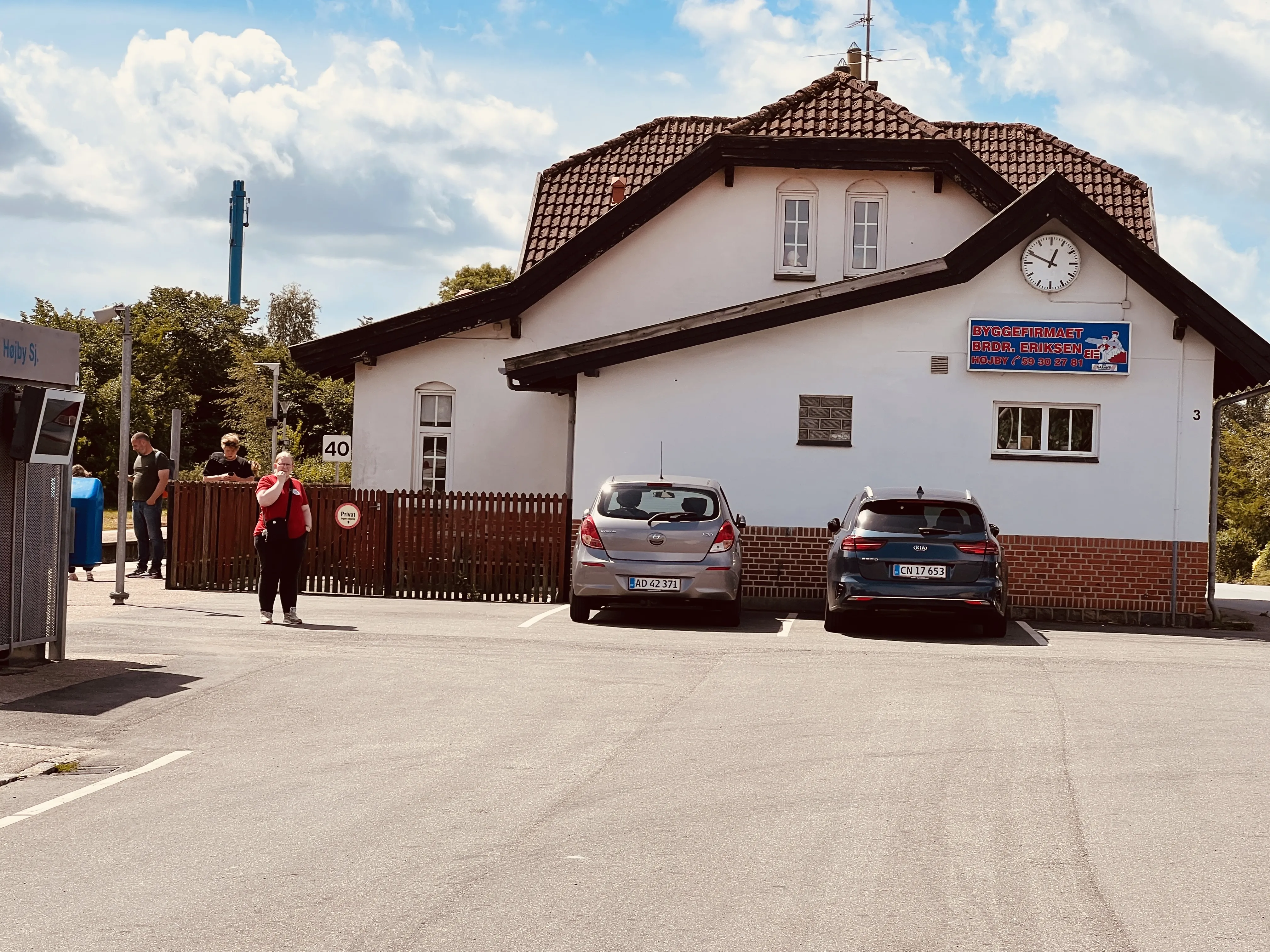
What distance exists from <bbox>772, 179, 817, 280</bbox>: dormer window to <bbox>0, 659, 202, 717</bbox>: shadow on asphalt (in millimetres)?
15822

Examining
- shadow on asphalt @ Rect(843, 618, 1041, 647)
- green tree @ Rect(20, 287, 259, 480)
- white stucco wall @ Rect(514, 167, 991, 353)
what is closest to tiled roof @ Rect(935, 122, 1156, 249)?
white stucco wall @ Rect(514, 167, 991, 353)

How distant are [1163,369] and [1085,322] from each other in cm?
117

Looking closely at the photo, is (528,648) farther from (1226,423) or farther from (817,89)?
(1226,423)

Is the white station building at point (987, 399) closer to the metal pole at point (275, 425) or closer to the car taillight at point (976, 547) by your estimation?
the car taillight at point (976, 547)

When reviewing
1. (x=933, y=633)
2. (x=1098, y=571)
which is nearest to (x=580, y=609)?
(x=933, y=633)

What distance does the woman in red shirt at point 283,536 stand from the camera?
16109 millimetres

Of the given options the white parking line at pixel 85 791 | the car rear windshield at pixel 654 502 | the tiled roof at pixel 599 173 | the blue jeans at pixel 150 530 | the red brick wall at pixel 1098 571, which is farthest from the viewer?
the tiled roof at pixel 599 173

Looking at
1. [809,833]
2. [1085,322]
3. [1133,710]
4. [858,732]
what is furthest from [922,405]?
[809,833]

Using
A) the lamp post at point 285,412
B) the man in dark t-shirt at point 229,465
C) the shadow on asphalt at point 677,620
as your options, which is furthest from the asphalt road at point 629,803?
the lamp post at point 285,412

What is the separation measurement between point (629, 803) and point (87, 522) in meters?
9.17

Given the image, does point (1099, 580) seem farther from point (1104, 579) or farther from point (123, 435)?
point (123, 435)

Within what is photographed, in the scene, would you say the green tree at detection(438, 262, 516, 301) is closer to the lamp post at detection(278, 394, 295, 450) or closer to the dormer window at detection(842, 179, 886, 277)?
the lamp post at detection(278, 394, 295, 450)

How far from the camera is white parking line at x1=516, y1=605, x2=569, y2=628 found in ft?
55.7

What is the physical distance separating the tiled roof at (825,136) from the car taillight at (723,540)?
11.2m
